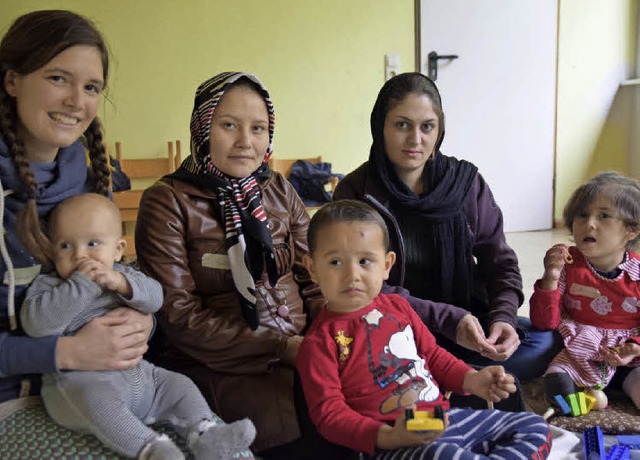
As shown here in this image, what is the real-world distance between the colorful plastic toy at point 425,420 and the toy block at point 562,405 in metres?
0.91

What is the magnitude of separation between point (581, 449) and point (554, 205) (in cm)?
443

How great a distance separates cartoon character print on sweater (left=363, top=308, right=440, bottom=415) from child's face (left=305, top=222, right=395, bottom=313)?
2.9 inches

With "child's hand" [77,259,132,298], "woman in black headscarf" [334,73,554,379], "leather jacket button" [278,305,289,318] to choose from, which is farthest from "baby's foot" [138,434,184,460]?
"woman in black headscarf" [334,73,554,379]

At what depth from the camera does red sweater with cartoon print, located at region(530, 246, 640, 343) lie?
1926mm

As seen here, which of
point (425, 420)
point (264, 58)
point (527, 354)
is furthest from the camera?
point (264, 58)

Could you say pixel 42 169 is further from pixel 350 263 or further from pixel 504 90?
pixel 504 90

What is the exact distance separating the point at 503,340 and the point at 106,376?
1.15 metres

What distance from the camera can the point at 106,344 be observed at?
4.22 feet

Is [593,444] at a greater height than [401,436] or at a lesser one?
lesser

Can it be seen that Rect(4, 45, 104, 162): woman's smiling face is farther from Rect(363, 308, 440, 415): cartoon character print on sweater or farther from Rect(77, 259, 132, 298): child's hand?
Rect(363, 308, 440, 415): cartoon character print on sweater

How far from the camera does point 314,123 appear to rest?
5.33m

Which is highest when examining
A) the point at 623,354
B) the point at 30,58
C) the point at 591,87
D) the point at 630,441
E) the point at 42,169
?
the point at 30,58

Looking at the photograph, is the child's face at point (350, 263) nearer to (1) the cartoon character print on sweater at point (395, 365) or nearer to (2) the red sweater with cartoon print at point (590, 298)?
(1) the cartoon character print on sweater at point (395, 365)

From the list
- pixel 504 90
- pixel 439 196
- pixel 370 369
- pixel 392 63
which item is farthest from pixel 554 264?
pixel 504 90
